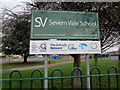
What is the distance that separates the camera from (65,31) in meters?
3.29

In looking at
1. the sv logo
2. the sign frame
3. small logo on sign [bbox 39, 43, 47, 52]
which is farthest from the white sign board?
the sv logo

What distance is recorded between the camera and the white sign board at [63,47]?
3.06 m

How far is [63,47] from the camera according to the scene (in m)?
3.17

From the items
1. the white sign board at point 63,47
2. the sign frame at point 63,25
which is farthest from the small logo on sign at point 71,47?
the sign frame at point 63,25

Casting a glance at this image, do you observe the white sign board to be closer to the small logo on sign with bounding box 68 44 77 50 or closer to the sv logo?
the small logo on sign with bounding box 68 44 77 50

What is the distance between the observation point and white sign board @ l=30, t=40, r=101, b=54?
3064 millimetres

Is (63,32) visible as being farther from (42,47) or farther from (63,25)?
(42,47)

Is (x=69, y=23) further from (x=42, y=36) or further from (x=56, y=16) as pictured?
(x=42, y=36)

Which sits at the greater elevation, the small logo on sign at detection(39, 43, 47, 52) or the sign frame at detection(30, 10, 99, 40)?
the sign frame at detection(30, 10, 99, 40)

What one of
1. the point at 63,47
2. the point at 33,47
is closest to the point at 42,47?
the point at 33,47

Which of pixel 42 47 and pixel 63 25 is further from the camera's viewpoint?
pixel 63 25

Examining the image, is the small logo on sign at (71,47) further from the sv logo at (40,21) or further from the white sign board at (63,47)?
the sv logo at (40,21)

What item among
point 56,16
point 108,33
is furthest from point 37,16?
point 108,33

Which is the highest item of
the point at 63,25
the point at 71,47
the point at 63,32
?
the point at 63,25
